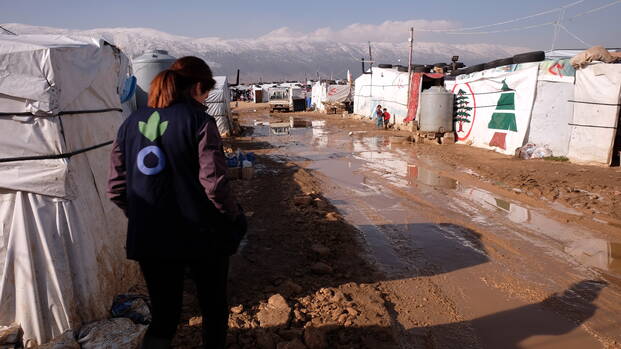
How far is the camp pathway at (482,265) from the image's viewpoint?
3.28m

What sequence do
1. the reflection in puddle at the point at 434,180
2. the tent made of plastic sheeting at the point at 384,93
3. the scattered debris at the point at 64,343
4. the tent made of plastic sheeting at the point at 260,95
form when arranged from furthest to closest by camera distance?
the tent made of plastic sheeting at the point at 260,95 → the tent made of plastic sheeting at the point at 384,93 → the reflection in puddle at the point at 434,180 → the scattered debris at the point at 64,343

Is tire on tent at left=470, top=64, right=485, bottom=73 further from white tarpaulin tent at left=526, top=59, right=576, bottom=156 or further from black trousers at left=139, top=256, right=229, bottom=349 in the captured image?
black trousers at left=139, top=256, right=229, bottom=349

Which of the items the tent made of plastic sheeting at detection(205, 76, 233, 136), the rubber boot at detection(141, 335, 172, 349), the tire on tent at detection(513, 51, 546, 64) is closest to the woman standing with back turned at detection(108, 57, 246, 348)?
the rubber boot at detection(141, 335, 172, 349)

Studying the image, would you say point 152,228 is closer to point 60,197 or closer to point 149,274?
point 149,274

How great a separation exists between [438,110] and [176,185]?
1436cm

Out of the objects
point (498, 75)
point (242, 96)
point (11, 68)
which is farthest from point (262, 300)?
point (242, 96)

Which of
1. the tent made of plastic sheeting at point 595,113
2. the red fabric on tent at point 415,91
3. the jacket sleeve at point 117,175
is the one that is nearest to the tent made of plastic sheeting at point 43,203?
the jacket sleeve at point 117,175

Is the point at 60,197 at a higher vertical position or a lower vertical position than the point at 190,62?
lower

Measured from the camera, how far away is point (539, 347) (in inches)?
121

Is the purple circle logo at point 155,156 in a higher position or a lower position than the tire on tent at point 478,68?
lower

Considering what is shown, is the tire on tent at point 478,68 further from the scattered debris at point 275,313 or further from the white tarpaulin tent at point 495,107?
the scattered debris at point 275,313

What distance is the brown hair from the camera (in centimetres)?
→ 204

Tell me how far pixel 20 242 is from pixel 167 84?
1583mm

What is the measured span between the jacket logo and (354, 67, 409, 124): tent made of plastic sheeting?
757 inches
